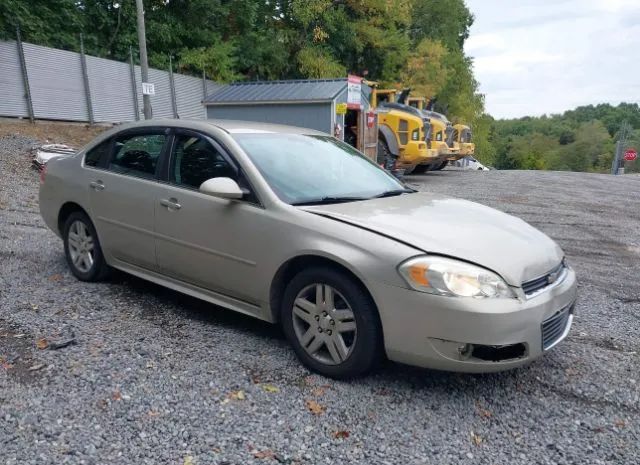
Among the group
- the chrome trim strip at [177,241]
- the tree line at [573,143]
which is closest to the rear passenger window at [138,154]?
the chrome trim strip at [177,241]

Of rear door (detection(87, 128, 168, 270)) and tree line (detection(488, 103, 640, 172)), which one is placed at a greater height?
rear door (detection(87, 128, 168, 270))

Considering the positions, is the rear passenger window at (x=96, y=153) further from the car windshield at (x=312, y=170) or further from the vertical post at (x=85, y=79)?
the vertical post at (x=85, y=79)

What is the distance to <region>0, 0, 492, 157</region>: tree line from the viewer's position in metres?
20.3

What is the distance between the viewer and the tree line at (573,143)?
94.2 m

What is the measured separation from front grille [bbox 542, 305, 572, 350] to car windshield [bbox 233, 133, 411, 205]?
4.73ft

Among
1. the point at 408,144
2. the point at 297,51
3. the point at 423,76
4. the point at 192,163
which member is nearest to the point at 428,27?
the point at 423,76

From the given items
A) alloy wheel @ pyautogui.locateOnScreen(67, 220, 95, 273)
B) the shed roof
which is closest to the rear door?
alloy wheel @ pyautogui.locateOnScreen(67, 220, 95, 273)

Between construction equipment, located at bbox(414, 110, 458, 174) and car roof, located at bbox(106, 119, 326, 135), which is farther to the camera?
construction equipment, located at bbox(414, 110, 458, 174)

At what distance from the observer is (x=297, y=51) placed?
84.6 ft

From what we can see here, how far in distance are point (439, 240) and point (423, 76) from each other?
96.2ft

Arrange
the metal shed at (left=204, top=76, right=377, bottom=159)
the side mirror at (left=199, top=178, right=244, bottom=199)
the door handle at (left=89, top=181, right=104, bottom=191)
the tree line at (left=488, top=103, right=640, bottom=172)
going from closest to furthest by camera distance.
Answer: the side mirror at (left=199, top=178, right=244, bottom=199) < the door handle at (left=89, top=181, right=104, bottom=191) < the metal shed at (left=204, top=76, right=377, bottom=159) < the tree line at (left=488, top=103, right=640, bottom=172)

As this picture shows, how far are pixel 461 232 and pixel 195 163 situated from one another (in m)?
2.01

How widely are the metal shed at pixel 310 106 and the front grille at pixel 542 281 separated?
36.1 ft

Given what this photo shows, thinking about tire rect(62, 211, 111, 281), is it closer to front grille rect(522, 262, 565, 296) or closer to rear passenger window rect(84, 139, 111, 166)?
rear passenger window rect(84, 139, 111, 166)
